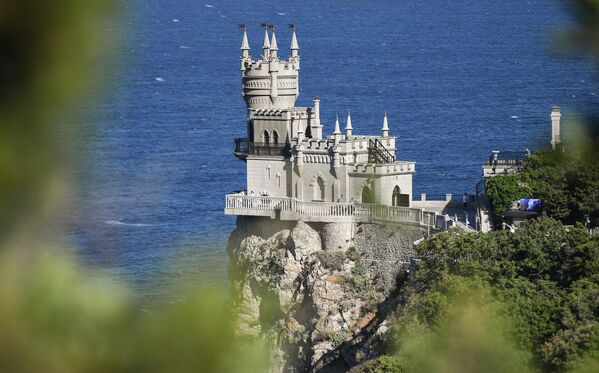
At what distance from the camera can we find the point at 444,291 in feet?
139

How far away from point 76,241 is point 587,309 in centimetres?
3565

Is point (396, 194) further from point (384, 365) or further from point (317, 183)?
point (384, 365)

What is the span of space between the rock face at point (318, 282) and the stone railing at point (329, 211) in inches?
12.7

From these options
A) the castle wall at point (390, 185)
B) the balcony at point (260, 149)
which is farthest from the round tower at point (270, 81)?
the castle wall at point (390, 185)

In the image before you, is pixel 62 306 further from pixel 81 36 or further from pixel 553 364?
pixel 553 364

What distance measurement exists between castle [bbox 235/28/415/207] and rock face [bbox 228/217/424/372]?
149 centimetres

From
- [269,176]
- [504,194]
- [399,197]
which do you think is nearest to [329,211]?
[399,197]

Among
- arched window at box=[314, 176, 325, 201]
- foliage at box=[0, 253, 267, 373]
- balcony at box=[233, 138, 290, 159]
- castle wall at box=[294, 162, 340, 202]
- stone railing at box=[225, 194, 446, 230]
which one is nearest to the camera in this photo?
foliage at box=[0, 253, 267, 373]

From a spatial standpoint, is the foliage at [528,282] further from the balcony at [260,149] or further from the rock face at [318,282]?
the balcony at [260,149]

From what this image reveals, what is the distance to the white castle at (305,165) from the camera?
53.1m

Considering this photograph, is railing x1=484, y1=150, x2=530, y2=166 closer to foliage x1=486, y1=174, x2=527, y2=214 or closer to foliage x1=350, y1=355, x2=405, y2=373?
foliage x1=486, y1=174, x2=527, y2=214

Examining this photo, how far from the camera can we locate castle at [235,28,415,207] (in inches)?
2106

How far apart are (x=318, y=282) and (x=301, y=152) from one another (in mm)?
5213

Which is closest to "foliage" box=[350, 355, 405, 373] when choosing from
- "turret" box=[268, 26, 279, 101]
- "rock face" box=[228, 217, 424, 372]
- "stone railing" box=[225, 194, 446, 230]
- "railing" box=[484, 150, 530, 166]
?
"rock face" box=[228, 217, 424, 372]
